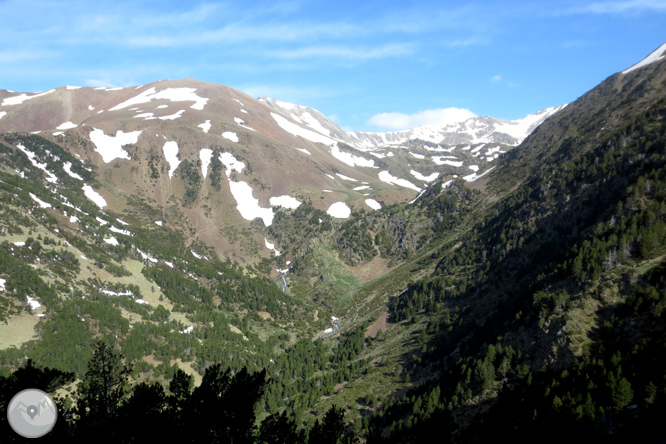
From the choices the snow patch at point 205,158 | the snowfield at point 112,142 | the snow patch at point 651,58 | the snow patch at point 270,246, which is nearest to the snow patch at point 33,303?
the snow patch at point 270,246

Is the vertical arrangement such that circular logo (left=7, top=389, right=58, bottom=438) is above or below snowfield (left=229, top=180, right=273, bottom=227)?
below

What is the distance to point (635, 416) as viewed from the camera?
29297mm

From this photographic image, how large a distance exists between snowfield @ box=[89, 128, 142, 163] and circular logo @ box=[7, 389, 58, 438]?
139180 millimetres

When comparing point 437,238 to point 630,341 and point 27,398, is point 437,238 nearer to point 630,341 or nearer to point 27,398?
point 630,341

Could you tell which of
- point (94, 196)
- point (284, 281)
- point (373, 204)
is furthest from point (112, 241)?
point (373, 204)

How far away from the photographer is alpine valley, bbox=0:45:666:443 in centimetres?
2914

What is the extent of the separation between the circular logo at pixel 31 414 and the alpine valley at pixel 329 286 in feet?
4.46

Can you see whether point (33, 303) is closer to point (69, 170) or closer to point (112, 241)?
point (112, 241)

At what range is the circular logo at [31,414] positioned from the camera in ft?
60.2

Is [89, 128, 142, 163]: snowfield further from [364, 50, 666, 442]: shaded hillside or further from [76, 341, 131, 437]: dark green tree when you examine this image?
[76, 341, 131, 437]: dark green tree

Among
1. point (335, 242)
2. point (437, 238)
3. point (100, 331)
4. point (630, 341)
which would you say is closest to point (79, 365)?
point (100, 331)

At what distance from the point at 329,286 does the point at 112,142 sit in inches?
4109

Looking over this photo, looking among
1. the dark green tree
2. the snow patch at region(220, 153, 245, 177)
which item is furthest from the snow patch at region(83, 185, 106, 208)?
the dark green tree

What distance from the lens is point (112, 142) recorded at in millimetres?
143000
